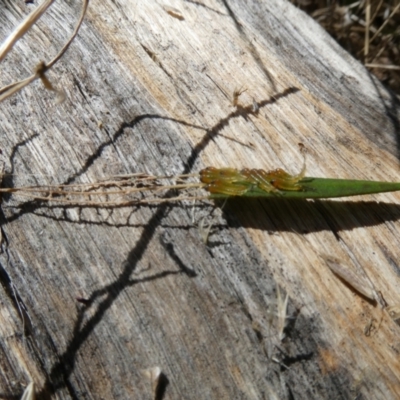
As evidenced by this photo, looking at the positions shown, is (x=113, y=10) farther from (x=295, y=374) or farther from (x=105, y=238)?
(x=295, y=374)

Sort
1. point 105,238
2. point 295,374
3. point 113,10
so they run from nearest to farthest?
point 295,374 → point 105,238 → point 113,10

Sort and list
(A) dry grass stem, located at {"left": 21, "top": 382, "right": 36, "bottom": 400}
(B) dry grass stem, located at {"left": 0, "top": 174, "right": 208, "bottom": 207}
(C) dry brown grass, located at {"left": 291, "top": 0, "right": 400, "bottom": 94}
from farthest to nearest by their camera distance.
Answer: (C) dry brown grass, located at {"left": 291, "top": 0, "right": 400, "bottom": 94}, (B) dry grass stem, located at {"left": 0, "top": 174, "right": 208, "bottom": 207}, (A) dry grass stem, located at {"left": 21, "top": 382, "right": 36, "bottom": 400}

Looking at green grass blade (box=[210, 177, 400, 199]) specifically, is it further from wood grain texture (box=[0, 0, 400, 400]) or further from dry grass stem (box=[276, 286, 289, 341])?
dry grass stem (box=[276, 286, 289, 341])

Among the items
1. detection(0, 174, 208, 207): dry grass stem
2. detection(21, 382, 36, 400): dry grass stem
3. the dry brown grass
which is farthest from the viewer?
the dry brown grass

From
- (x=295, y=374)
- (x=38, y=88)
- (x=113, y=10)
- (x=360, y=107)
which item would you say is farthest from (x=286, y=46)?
(x=295, y=374)

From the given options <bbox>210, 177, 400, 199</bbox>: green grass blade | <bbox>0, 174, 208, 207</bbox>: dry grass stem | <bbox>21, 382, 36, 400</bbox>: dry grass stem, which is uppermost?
<bbox>210, 177, 400, 199</bbox>: green grass blade

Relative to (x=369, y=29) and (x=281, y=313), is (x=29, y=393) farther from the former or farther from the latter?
(x=369, y=29)

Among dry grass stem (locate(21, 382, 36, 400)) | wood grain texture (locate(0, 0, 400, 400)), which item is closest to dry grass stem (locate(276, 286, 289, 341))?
wood grain texture (locate(0, 0, 400, 400))
